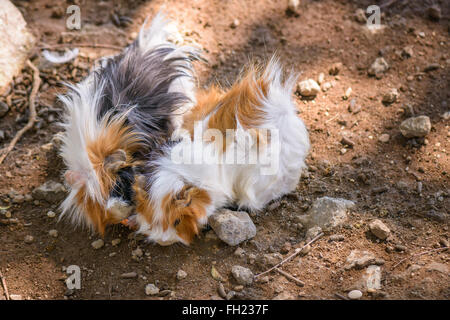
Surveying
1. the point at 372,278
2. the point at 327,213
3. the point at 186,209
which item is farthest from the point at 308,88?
the point at 372,278

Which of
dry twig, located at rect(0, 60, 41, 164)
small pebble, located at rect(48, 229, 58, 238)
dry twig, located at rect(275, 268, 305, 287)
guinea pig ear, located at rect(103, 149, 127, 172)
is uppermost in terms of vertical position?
guinea pig ear, located at rect(103, 149, 127, 172)

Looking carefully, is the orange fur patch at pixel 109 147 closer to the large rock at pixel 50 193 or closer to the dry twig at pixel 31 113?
the large rock at pixel 50 193

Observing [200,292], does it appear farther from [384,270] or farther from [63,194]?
[63,194]

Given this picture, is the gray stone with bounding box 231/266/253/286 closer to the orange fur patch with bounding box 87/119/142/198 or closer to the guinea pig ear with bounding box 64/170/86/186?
the orange fur patch with bounding box 87/119/142/198

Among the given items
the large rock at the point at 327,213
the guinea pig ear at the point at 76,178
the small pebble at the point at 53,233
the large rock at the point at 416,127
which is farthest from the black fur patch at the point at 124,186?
the large rock at the point at 416,127

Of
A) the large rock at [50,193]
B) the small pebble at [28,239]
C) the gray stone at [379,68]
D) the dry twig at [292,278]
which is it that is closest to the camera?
the dry twig at [292,278]

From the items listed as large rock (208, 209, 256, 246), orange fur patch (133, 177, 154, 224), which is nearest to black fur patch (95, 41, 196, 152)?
orange fur patch (133, 177, 154, 224)

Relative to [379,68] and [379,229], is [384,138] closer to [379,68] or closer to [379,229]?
[379,68]
